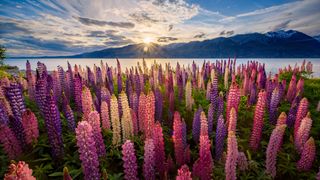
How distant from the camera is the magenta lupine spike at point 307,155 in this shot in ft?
16.1

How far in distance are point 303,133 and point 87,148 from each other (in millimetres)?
4936

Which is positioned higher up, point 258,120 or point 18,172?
point 18,172

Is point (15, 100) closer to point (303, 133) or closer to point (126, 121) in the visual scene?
point (126, 121)

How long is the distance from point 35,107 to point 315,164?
8.23 meters

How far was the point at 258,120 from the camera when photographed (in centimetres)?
550

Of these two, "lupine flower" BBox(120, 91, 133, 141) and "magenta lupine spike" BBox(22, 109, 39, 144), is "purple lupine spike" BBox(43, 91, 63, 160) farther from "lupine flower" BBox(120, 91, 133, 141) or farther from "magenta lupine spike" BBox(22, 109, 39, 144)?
"lupine flower" BBox(120, 91, 133, 141)

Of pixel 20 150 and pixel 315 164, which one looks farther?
pixel 315 164

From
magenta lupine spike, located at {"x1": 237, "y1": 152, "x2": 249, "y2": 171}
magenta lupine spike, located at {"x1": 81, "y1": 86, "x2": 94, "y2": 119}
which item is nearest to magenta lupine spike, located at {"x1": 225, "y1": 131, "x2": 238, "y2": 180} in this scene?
magenta lupine spike, located at {"x1": 237, "y1": 152, "x2": 249, "y2": 171}

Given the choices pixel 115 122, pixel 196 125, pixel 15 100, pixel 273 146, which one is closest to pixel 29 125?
pixel 15 100

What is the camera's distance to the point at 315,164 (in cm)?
564

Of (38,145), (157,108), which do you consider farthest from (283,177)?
(38,145)

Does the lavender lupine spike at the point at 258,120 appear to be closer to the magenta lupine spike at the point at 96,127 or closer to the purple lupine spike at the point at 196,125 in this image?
the purple lupine spike at the point at 196,125

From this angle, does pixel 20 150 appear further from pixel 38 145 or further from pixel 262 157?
pixel 262 157

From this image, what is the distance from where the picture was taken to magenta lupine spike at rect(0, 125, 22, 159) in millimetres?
4045
